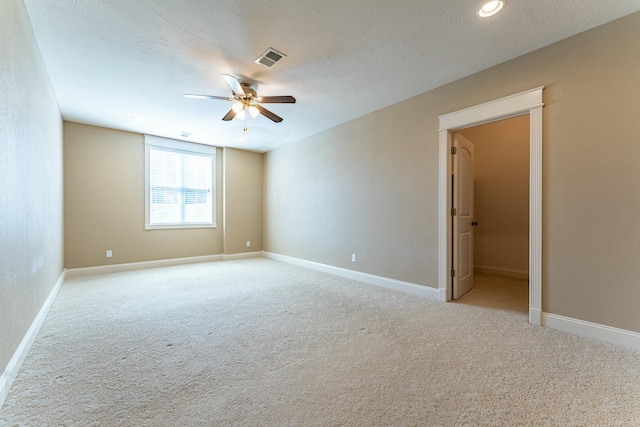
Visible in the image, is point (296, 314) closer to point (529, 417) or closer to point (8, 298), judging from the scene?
point (529, 417)

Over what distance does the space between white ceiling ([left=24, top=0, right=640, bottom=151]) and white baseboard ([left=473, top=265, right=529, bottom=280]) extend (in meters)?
3.40

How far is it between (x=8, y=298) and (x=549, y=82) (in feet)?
14.8

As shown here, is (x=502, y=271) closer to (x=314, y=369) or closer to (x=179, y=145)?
(x=314, y=369)

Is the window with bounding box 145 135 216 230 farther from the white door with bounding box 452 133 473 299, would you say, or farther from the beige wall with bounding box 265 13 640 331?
the white door with bounding box 452 133 473 299

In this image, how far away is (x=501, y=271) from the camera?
14.6 ft

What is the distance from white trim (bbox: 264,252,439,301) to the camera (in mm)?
3204

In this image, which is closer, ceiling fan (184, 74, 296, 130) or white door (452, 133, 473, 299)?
ceiling fan (184, 74, 296, 130)

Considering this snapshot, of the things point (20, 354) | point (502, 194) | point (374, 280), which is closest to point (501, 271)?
point (502, 194)

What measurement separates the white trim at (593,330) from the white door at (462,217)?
3.04ft

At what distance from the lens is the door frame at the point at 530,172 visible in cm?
237

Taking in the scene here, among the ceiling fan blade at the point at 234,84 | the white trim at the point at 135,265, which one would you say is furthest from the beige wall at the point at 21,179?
the white trim at the point at 135,265

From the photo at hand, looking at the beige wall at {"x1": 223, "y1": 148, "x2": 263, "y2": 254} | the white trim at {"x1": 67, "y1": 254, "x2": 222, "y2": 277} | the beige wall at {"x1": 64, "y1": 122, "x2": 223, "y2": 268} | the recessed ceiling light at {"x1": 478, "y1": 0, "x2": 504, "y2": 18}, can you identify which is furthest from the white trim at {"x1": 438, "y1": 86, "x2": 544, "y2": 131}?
the beige wall at {"x1": 64, "y1": 122, "x2": 223, "y2": 268}

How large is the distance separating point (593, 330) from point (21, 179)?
4707 millimetres

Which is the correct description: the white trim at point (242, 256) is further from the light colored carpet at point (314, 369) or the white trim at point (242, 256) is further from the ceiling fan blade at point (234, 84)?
the ceiling fan blade at point (234, 84)
